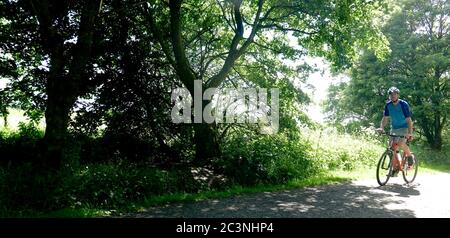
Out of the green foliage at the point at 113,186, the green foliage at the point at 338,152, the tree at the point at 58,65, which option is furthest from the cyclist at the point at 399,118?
the tree at the point at 58,65

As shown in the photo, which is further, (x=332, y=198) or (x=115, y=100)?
(x=115, y=100)

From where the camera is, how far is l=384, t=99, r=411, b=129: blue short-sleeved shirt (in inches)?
401

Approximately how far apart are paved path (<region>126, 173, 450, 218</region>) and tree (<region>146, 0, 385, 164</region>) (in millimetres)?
3830

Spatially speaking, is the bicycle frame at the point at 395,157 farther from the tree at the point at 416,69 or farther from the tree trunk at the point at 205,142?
the tree at the point at 416,69

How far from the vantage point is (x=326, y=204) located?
7934 millimetres

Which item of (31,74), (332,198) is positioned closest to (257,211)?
(332,198)

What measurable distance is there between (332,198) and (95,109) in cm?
746

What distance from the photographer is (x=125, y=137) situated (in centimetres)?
1198

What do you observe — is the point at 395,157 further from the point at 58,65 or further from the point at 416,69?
the point at 416,69

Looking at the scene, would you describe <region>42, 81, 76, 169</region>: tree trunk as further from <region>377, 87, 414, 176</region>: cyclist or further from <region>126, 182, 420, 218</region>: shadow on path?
<region>377, 87, 414, 176</region>: cyclist

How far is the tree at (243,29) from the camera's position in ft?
39.5

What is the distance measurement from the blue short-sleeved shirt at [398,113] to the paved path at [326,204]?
1.62 metres

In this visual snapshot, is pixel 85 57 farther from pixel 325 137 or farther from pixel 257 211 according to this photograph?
pixel 325 137
